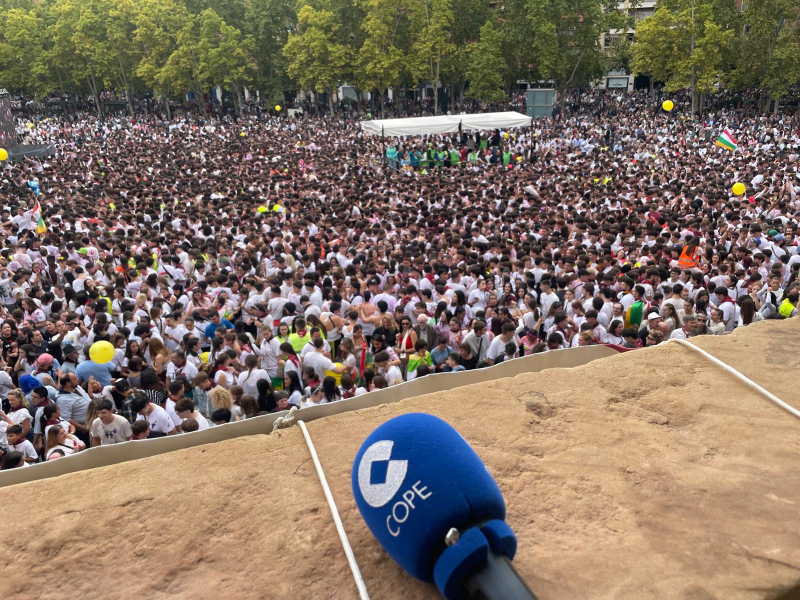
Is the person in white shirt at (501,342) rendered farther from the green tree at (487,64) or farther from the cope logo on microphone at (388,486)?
the green tree at (487,64)

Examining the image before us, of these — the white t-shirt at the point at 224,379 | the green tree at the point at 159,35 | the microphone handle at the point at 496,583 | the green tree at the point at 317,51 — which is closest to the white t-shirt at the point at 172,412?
the white t-shirt at the point at 224,379

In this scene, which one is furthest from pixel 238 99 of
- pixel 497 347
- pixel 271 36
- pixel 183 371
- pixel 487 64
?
pixel 497 347

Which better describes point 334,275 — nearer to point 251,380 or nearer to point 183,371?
point 183,371

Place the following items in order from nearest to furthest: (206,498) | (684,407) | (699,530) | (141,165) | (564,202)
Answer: (699,530) → (206,498) → (684,407) → (564,202) → (141,165)

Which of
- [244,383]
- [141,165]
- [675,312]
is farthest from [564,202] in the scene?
[141,165]

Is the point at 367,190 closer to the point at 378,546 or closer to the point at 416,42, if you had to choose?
the point at 378,546
